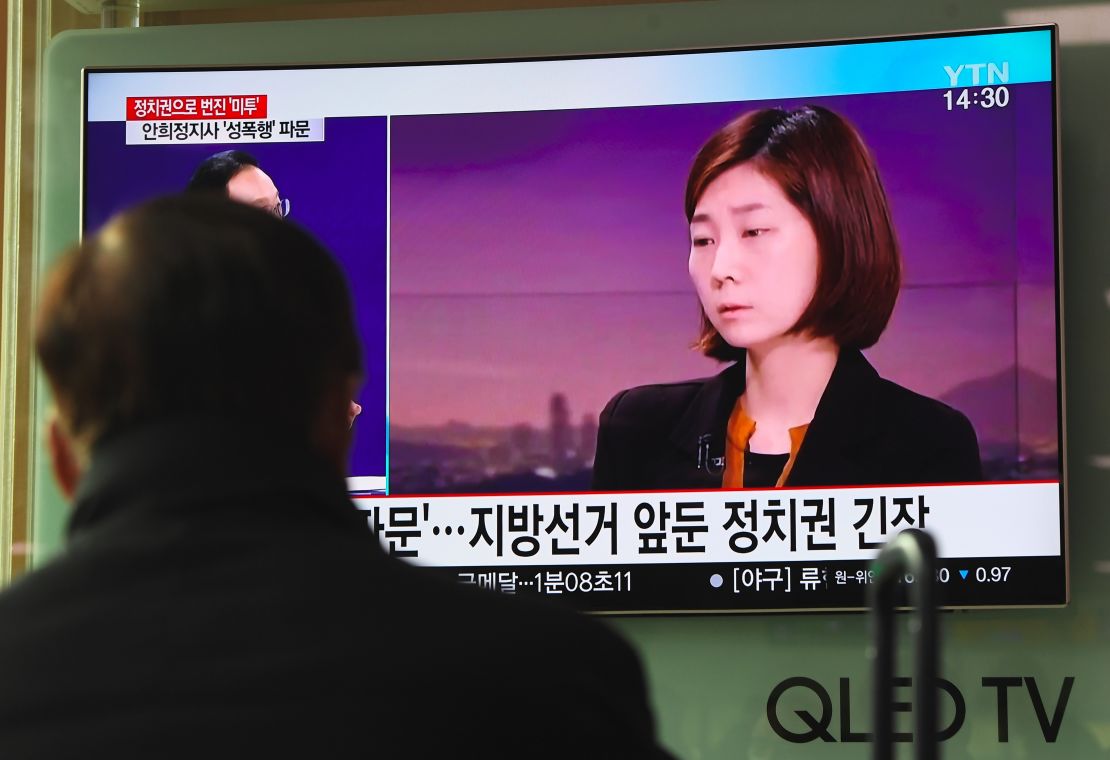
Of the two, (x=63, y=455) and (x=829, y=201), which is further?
(x=829, y=201)

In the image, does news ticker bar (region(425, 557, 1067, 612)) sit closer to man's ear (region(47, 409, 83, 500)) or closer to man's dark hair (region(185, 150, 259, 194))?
man's dark hair (region(185, 150, 259, 194))

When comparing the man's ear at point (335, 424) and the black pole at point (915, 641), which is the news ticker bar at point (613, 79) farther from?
the man's ear at point (335, 424)

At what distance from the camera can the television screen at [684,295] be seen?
2680mm

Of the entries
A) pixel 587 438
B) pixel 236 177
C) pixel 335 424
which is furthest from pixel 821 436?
pixel 335 424

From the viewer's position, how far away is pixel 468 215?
2873mm

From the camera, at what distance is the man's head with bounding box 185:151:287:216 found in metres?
2.94

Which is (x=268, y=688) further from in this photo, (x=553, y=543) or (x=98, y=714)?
(x=553, y=543)

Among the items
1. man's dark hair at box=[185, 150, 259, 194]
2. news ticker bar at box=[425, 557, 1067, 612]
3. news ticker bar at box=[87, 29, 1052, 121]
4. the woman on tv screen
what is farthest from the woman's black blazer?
man's dark hair at box=[185, 150, 259, 194]

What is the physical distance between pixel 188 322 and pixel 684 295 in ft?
6.60

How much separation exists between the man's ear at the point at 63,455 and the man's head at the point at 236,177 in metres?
2.04

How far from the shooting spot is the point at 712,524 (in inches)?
107

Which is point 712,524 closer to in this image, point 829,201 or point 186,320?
point 829,201

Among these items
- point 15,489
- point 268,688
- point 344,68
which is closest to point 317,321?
point 268,688

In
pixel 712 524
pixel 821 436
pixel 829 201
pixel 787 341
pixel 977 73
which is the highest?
pixel 977 73
